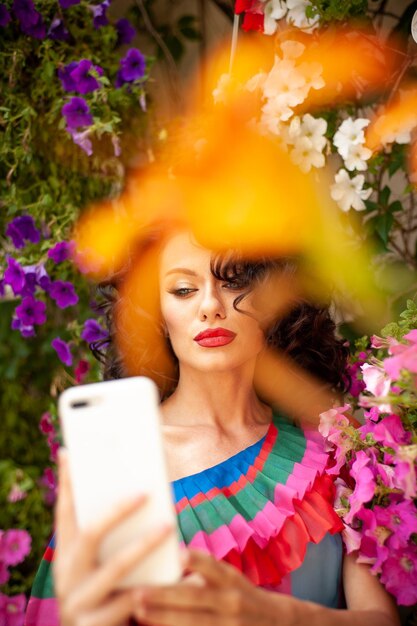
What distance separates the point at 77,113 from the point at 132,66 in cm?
21

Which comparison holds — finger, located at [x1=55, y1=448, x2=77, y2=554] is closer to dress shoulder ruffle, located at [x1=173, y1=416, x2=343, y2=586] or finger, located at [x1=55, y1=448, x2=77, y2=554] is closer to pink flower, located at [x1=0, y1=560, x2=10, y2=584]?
dress shoulder ruffle, located at [x1=173, y1=416, x2=343, y2=586]

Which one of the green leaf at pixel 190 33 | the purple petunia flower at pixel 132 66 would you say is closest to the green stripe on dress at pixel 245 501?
the purple petunia flower at pixel 132 66

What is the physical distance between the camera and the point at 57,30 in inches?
64.4

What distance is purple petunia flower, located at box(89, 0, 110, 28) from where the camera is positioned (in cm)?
164

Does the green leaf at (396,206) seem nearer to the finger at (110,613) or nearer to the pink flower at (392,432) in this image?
the pink flower at (392,432)

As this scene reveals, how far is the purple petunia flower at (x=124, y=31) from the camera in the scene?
1763 millimetres

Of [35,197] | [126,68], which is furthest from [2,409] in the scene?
[126,68]

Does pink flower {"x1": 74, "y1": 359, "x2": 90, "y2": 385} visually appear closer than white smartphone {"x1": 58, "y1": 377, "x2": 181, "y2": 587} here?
No

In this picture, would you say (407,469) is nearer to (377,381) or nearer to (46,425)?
(377,381)

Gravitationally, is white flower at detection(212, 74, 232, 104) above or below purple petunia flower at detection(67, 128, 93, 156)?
above

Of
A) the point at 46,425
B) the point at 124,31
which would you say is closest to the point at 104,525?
the point at 46,425

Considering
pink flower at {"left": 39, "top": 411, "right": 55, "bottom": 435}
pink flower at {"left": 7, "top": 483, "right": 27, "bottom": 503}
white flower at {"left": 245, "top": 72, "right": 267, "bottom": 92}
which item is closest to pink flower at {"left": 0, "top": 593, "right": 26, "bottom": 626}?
pink flower at {"left": 7, "top": 483, "right": 27, "bottom": 503}

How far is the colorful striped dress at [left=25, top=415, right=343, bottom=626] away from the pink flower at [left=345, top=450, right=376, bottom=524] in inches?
2.9

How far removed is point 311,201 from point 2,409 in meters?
1.08
